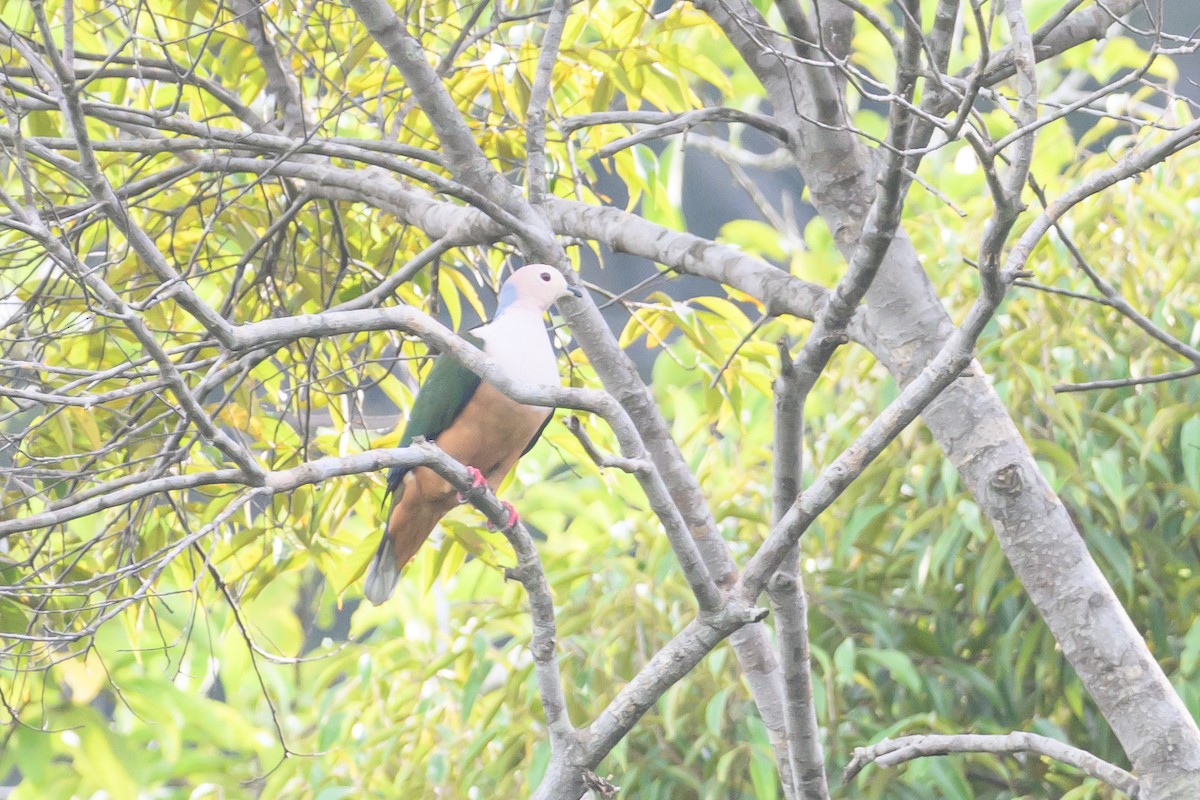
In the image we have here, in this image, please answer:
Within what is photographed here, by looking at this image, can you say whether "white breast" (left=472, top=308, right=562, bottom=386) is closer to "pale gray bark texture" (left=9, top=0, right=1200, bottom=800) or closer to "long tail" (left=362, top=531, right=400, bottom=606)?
"pale gray bark texture" (left=9, top=0, right=1200, bottom=800)

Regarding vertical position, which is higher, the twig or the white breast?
the white breast

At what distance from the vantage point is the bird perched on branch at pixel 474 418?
6.15 ft

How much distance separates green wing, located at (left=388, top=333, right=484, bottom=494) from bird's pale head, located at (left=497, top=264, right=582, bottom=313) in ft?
0.29

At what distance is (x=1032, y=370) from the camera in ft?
6.83

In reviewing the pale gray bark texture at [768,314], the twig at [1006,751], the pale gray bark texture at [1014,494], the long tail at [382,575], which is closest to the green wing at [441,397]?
the long tail at [382,575]

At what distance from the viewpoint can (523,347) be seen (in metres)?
1.86

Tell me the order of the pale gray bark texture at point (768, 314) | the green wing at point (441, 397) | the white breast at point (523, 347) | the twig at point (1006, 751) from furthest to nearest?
the green wing at point (441, 397), the white breast at point (523, 347), the twig at point (1006, 751), the pale gray bark texture at point (768, 314)

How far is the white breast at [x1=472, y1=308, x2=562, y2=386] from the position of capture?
184 centimetres

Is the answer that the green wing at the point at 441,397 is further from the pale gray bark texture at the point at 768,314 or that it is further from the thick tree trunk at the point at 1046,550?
the thick tree trunk at the point at 1046,550

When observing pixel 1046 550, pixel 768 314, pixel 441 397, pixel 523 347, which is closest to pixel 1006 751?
pixel 1046 550

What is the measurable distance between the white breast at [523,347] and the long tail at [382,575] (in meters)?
0.42

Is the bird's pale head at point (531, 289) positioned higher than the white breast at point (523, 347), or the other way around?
the bird's pale head at point (531, 289)

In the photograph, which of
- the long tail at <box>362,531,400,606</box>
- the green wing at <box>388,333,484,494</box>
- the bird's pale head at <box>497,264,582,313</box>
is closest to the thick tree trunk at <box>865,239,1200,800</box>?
the bird's pale head at <box>497,264,582,313</box>

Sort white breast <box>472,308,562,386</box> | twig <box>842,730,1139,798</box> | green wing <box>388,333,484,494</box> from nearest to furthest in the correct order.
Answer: twig <box>842,730,1139,798</box> < white breast <box>472,308,562,386</box> < green wing <box>388,333,484,494</box>
